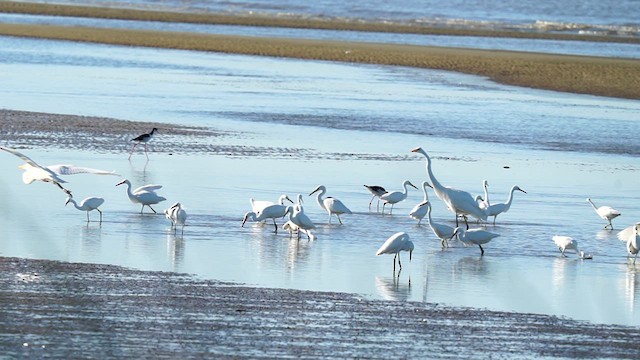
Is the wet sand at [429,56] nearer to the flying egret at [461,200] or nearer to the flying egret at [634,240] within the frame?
the flying egret at [461,200]

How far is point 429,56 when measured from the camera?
4347cm

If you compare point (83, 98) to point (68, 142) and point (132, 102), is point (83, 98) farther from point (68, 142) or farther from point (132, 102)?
point (68, 142)

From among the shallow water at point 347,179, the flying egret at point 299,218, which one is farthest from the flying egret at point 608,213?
the flying egret at point 299,218

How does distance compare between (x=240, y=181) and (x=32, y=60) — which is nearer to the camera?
(x=240, y=181)

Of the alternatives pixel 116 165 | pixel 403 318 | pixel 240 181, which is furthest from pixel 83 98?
pixel 403 318

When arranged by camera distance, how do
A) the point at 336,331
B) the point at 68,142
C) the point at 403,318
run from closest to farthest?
1. the point at 336,331
2. the point at 403,318
3. the point at 68,142

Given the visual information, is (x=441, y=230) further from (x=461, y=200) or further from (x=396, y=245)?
(x=396, y=245)

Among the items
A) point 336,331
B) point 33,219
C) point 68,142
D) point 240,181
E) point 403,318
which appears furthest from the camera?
point 68,142

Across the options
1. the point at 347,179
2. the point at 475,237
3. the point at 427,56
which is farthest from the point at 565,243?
the point at 427,56

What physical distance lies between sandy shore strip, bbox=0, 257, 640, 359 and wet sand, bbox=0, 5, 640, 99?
24130 mm

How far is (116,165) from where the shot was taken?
1941 centimetres

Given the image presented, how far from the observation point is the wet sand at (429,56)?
121 ft

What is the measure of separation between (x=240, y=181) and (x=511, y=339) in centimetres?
851

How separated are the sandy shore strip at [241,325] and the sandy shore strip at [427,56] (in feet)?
79.2
